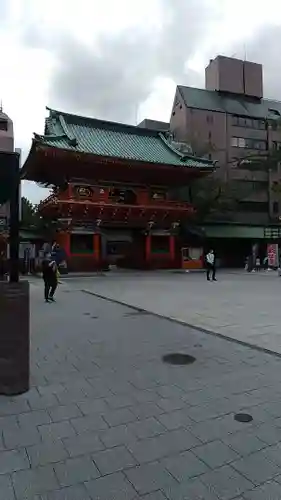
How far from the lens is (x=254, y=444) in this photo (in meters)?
2.93

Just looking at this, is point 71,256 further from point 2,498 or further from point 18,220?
point 2,498

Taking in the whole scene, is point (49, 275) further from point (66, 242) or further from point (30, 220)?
point (30, 220)

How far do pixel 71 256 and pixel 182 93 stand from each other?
927 inches

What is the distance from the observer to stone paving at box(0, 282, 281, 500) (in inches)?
95.0

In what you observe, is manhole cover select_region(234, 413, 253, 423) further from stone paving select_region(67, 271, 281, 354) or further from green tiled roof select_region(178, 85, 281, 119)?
green tiled roof select_region(178, 85, 281, 119)

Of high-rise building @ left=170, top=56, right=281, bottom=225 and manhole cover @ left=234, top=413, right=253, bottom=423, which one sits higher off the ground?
high-rise building @ left=170, top=56, right=281, bottom=225

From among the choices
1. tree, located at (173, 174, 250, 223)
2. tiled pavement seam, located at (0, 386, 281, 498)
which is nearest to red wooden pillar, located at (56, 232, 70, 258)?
tree, located at (173, 174, 250, 223)

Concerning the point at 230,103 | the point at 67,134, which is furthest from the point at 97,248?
the point at 230,103

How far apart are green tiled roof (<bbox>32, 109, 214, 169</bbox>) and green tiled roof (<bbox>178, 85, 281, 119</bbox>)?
10928 mm

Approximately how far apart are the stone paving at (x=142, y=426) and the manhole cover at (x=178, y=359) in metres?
0.14

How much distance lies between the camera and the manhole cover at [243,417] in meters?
3.37

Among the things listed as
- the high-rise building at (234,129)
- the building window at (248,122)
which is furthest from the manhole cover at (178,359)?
the building window at (248,122)

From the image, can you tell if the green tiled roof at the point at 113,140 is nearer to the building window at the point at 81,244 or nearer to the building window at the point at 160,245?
the building window at the point at 81,244

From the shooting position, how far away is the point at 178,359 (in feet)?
17.6
